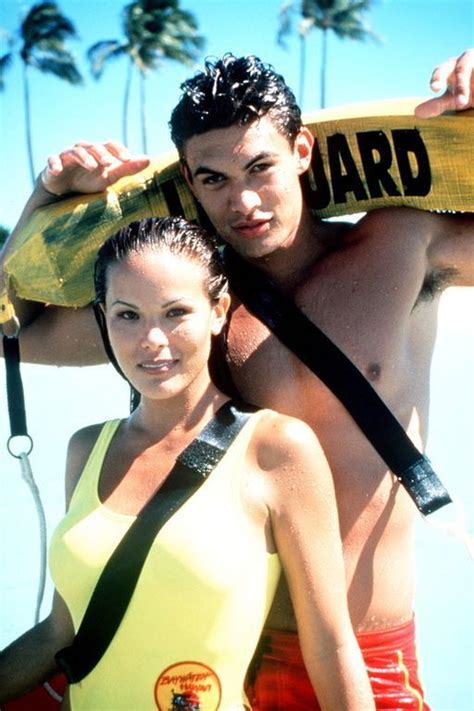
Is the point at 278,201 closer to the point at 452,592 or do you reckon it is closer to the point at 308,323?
the point at 308,323

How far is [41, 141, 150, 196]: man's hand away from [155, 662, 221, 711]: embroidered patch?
4.06 ft

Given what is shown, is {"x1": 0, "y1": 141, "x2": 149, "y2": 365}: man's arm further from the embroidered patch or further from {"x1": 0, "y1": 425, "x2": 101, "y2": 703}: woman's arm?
the embroidered patch

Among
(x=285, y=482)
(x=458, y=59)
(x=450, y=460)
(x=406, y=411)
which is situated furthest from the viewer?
(x=450, y=460)

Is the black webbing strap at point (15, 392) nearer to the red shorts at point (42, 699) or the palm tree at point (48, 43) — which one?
the red shorts at point (42, 699)

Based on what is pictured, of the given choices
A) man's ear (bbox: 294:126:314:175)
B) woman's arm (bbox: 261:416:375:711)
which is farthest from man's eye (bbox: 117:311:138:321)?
man's ear (bbox: 294:126:314:175)

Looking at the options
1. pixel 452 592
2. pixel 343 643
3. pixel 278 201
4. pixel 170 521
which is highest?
pixel 278 201

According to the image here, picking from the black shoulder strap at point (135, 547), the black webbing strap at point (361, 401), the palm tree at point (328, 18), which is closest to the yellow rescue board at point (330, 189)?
the black webbing strap at point (361, 401)

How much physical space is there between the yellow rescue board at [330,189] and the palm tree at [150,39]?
102 ft

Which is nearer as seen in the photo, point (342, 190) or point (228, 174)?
point (228, 174)

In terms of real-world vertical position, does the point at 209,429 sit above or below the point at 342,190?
below

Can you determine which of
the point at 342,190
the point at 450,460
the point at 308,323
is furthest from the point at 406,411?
the point at 450,460

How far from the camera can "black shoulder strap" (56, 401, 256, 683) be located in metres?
1.99

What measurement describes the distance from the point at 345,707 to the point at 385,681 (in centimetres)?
36

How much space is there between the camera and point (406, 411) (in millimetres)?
2506
